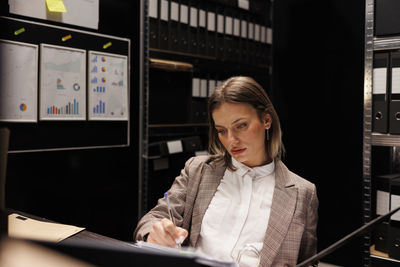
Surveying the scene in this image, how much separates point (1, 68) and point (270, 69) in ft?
9.88

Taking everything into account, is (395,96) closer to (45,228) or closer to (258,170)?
(258,170)

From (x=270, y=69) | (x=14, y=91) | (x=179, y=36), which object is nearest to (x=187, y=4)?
(x=179, y=36)

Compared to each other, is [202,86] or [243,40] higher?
[243,40]

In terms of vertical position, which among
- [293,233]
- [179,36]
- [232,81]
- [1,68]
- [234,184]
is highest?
[179,36]

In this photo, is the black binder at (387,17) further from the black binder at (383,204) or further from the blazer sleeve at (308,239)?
the blazer sleeve at (308,239)

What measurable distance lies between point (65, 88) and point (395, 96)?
1.72m

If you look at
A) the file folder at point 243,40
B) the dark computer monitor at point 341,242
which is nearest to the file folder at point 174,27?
the file folder at point 243,40

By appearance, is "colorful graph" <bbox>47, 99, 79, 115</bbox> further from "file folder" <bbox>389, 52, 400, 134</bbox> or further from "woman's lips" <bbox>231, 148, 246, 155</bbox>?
"file folder" <bbox>389, 52, 400, 134</bbox>

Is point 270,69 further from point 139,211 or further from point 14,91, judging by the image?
point 14,91

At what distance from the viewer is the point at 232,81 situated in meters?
1.35

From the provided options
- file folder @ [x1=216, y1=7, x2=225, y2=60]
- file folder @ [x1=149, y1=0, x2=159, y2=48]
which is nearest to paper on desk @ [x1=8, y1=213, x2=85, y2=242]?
file folder @ [x1=149, y1=0, x2=159, y2=48]

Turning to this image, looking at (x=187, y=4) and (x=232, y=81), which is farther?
(x=187, y=4)

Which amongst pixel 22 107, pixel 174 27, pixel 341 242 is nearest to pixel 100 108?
pixel 22 107

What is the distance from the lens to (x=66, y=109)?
2.10 meters
